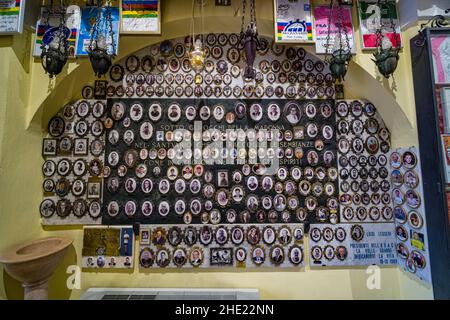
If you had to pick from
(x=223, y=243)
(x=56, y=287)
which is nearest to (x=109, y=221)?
(x=56, y=287)

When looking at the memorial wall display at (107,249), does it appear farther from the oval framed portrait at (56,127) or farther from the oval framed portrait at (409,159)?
the oval framed portrait at (409,159)

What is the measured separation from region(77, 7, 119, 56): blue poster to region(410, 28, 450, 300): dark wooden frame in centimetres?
236

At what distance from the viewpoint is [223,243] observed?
203 centimetres

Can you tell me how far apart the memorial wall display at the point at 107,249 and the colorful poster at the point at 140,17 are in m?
1.67

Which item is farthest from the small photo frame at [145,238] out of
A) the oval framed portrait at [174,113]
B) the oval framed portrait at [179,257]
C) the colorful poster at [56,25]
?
the colorful poster at [56,25]

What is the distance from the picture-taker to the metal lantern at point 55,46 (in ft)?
5.55

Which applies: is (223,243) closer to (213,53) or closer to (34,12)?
(213,53)

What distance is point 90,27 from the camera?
1910mm

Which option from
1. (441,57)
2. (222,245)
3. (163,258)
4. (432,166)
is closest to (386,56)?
(441,57)

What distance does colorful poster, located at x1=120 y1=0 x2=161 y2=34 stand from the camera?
6.02 ft

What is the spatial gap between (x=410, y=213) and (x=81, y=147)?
9.44ft

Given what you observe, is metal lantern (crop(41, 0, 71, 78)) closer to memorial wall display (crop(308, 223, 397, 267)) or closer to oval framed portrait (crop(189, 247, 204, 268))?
oval framed portrait (crop(189, 247, 204, 268))

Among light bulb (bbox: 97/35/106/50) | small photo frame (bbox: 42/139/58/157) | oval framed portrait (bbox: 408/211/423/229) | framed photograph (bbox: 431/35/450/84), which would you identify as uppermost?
light bulb (bbox: 97/35/106/50)

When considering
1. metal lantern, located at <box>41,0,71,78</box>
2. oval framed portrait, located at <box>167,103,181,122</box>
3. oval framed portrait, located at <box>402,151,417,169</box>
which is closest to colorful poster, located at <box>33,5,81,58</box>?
metal lantern, located at <box>41,0,71,78</box>
